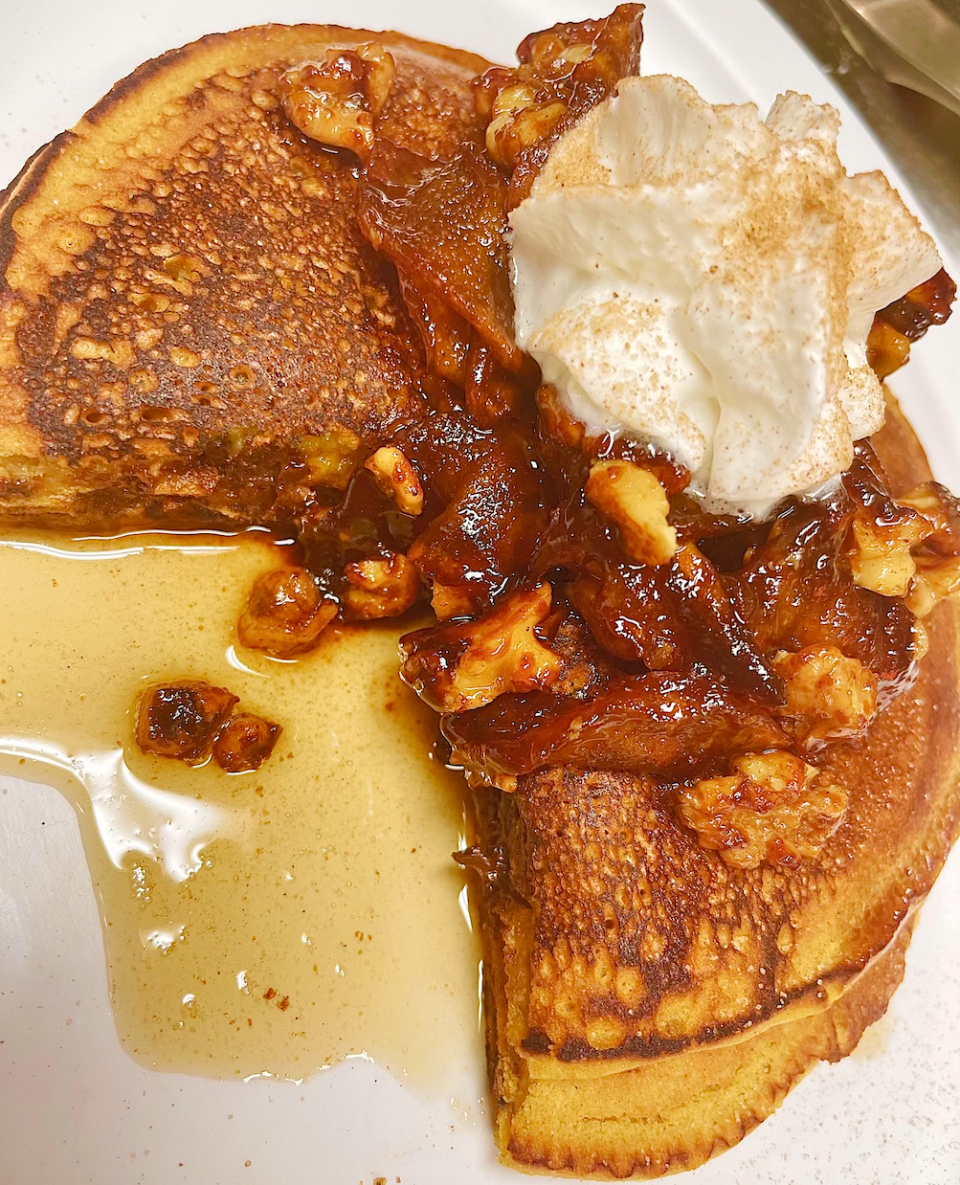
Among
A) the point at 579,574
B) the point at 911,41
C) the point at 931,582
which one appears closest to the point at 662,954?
the point at 579,574

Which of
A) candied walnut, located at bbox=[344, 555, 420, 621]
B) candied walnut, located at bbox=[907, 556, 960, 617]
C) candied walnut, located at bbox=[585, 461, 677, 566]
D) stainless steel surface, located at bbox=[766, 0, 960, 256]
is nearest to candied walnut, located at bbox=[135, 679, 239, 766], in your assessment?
candied walnut, located at bbox=[344, 555, 420, 621]

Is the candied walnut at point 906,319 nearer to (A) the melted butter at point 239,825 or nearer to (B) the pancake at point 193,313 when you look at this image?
(B) the pancake at point 193,313

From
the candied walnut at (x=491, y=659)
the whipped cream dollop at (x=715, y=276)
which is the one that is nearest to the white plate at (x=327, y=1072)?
the candied walnut at (x=491, y=659)

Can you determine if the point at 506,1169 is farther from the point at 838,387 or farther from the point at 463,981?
the point at 838,387

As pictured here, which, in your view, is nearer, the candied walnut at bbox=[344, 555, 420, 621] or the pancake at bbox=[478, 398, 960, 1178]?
the pancake at bbox=[478, 398, 960, 1178]

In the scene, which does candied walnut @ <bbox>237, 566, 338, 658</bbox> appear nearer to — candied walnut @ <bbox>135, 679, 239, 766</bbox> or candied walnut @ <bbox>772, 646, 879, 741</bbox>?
candied walnut @ <bbox>135, 679, 239, 766</bbox>

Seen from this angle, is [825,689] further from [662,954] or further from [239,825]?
[239,825]

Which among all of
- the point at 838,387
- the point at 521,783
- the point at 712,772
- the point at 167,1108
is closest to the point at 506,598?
the point at 521,783

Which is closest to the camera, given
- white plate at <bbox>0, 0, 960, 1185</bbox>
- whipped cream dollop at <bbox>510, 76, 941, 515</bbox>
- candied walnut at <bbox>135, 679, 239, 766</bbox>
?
whipped cream dollop at <bbox>510, 76, 941, 515</bbox>
